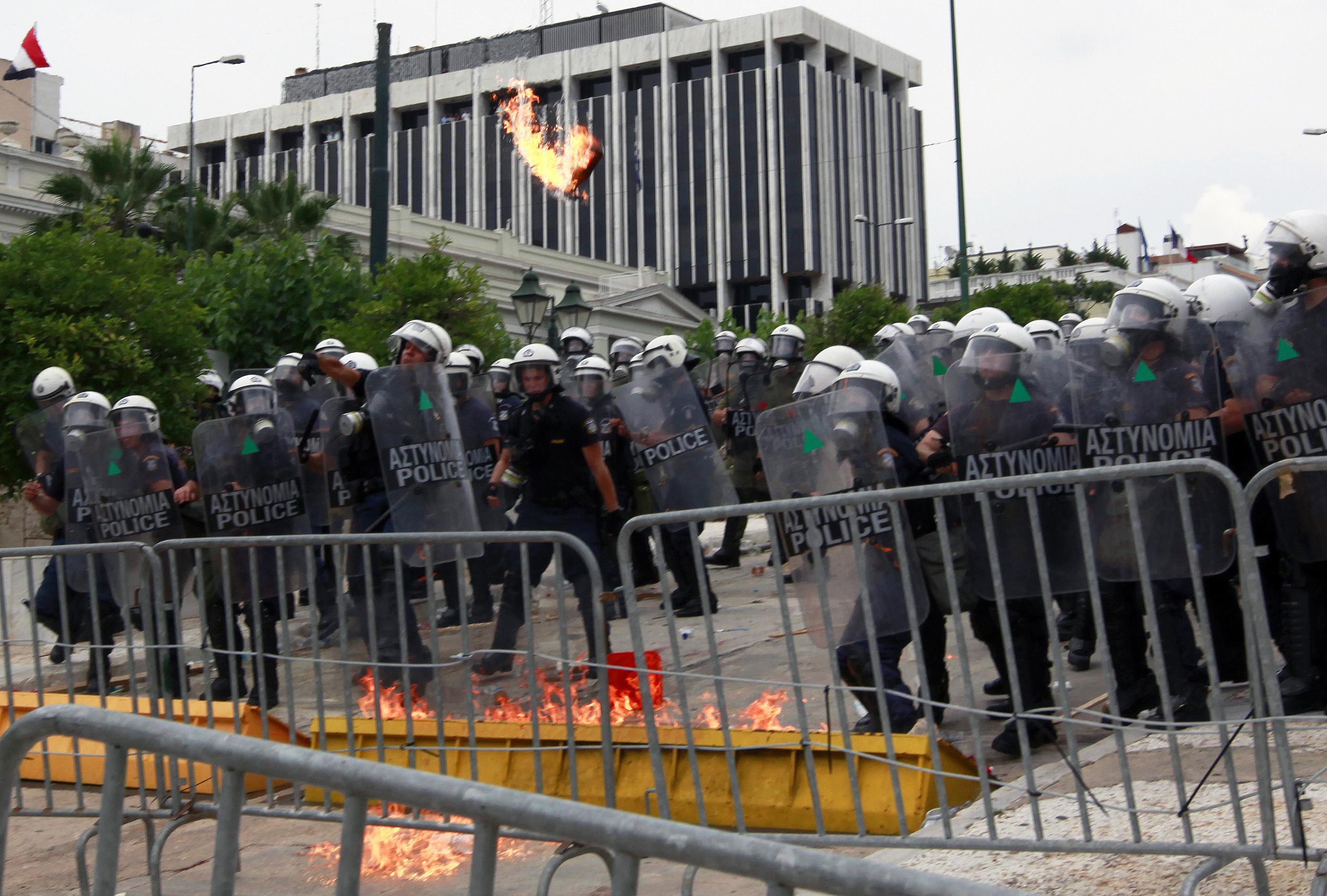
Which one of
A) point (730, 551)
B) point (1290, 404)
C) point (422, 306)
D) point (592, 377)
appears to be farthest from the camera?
point (422, 306)

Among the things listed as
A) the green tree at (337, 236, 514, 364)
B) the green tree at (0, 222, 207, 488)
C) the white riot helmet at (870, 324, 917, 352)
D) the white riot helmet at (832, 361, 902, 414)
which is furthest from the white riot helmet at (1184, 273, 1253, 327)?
the green tree at (337, 236, 514, 364)

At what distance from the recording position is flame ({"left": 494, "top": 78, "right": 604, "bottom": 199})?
23.4 meters

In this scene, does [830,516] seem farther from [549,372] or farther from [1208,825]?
[549,372]

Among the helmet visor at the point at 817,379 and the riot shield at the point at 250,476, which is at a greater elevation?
the helmet visor at the point at 817,379

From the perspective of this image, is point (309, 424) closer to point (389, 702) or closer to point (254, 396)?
point (254, 396)

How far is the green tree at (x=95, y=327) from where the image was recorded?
39.8 ft

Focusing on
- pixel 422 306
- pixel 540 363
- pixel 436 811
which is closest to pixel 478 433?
pixel 540 363

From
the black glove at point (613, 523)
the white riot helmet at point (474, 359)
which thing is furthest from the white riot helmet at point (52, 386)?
the black glove at point (613, 523)

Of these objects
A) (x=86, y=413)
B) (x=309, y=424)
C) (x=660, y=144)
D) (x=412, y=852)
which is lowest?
(x=412, y=852)

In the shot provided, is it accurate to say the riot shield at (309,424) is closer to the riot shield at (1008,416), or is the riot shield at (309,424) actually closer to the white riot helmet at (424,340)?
the white riot helmet at (424,340)

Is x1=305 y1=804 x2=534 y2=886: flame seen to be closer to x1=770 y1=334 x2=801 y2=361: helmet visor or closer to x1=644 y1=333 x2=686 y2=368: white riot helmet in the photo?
x1=644 y1=333 x2=686 y2=368: white riot helmet

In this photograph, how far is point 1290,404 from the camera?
4.85 meters

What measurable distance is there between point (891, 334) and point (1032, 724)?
5433 millimetres

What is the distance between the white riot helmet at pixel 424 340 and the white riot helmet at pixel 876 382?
246cm
